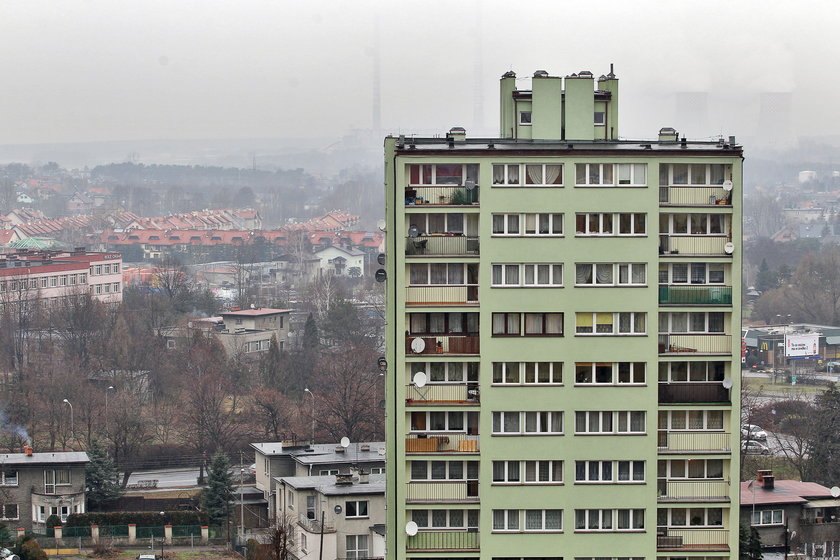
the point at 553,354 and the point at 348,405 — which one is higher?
the point at 553,354

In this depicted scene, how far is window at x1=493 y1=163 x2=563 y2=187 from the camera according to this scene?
11867 millimetres

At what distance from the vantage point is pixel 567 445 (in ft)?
38.6

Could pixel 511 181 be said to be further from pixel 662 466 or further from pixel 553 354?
pixel 662 466

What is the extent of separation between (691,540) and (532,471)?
143 centimetres

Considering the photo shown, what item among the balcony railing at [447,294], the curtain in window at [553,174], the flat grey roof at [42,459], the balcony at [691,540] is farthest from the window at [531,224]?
the flat grey roof at [42,459]

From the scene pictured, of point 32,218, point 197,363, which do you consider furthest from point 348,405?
point 32,218

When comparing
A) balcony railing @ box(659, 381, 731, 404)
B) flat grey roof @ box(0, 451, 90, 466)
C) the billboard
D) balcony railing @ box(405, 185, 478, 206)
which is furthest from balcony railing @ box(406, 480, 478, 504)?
the billboard

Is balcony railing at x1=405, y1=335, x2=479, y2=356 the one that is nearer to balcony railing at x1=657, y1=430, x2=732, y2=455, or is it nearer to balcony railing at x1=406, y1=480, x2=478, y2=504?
balcony railing at x1=406, y1=480, x2=478, y2=504

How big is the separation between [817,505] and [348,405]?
1352 cm

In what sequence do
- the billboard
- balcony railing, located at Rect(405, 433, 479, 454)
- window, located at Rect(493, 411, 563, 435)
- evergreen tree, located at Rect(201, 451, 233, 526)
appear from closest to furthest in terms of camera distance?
window, located at Rect(493, 411, 563, 435) < balcony railing, located at Rect(405, 433, 479, 454) < evergreen tree, located at Rect(201, 451, 233, 526) < the billboard

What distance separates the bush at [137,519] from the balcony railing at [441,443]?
41.6ft

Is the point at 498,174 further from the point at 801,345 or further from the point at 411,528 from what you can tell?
the point at 801,345

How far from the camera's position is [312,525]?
2192 cm

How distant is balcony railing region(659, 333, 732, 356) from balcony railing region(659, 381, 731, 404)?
26cm
